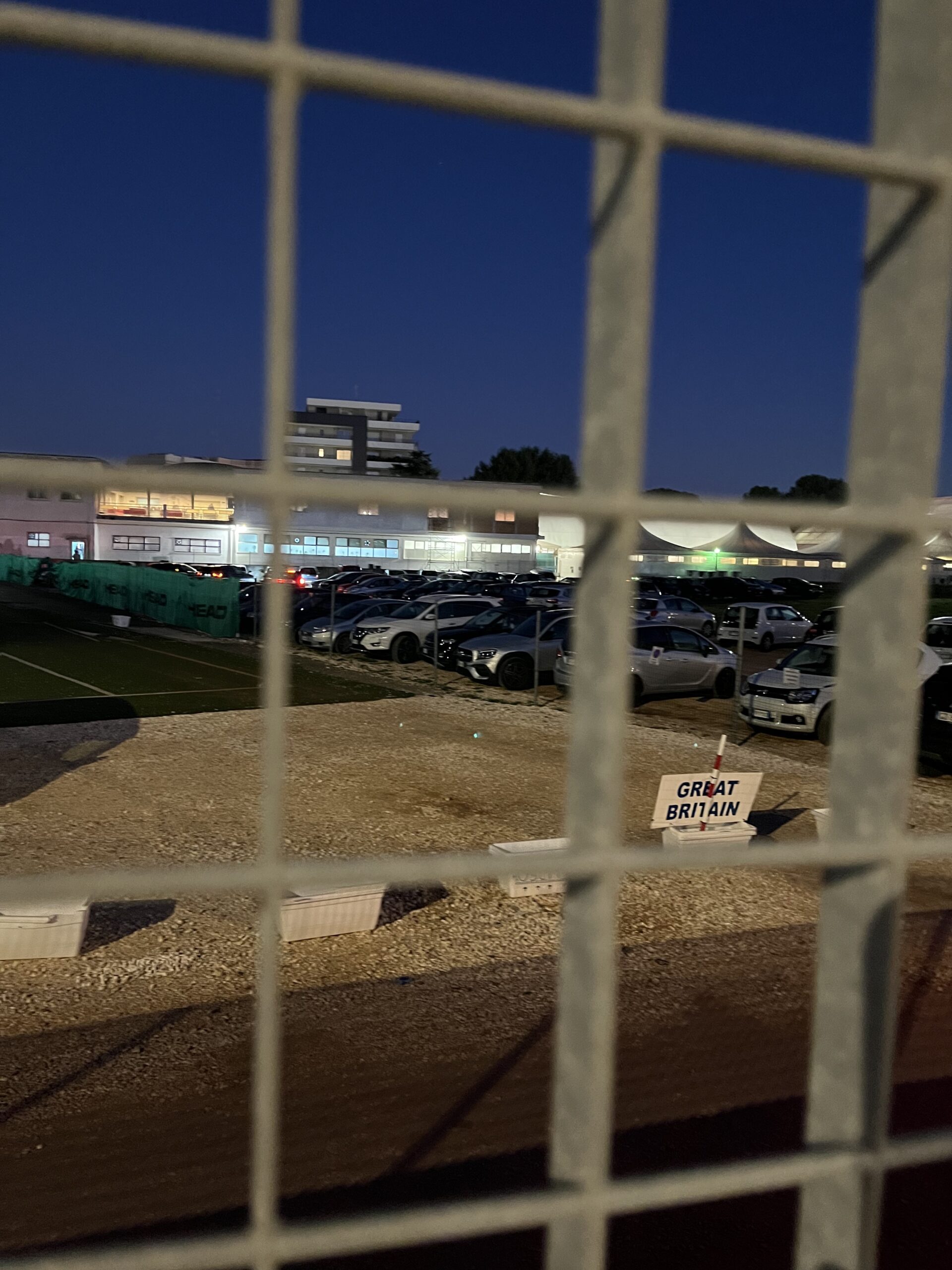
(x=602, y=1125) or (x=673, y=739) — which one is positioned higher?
(x=602, y=1125)

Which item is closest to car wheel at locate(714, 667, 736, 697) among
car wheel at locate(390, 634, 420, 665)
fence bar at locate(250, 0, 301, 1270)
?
car wheel at locate(390, 634, 420, 665)

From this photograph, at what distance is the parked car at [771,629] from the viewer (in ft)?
98.5

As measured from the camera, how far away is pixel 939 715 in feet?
48.2

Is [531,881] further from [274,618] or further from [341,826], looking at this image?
[274,618]

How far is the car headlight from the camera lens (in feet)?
54.3

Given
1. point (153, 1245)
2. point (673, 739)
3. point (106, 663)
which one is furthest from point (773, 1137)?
point (106, 663)

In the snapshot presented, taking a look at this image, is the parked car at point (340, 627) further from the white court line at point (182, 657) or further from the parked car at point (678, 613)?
the parked car at point (678, 613)

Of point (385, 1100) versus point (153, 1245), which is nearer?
point (153, 1245)

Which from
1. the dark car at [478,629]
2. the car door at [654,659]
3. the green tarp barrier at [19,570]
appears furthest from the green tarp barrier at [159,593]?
the car door at [654,659]

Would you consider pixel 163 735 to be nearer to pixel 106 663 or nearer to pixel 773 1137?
pixel 106 663

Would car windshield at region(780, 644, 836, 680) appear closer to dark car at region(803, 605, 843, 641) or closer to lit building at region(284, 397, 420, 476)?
dark car at region(803, 605, 843, 641)

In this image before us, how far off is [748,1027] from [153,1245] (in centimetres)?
567

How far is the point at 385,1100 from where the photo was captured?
542 cm

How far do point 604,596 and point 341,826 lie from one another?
9781 millimetres
